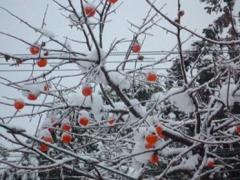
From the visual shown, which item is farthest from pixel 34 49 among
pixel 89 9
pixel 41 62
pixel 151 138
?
pixel 151 138

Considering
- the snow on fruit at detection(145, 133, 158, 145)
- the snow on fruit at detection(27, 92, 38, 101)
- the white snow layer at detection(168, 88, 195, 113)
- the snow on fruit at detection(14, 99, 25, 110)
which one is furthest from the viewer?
the white snow layer at detection(168, 88, 195, 113)

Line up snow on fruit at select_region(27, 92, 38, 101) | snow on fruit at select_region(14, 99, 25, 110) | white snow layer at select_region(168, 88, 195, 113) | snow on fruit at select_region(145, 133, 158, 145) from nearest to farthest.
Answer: snow on fruit at select_region(145, 133, 158, 145), snow on fruit at select_region(14, 99, 25, 110), snow on fruit at select_region(27, 92, 38, 101), white snow layer at select_region(168, 88, 195, 113)

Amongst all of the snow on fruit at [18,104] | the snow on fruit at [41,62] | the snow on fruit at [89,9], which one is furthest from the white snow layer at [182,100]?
the snow on fruit at [18,104]

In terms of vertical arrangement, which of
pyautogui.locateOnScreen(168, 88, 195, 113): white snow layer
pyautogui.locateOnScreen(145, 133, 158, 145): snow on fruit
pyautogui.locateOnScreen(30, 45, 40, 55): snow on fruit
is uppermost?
pyautogui.locateOnScreen(30, 45, 40, 55): snow on fruit

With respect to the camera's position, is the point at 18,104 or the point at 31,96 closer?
the point at 18,104

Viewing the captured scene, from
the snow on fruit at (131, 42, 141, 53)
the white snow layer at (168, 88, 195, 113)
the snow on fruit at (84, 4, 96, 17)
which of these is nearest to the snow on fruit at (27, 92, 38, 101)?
the snow on fruit at (84, 4, 96, 17)

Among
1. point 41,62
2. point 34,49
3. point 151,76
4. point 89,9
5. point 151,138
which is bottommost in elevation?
point 151,138

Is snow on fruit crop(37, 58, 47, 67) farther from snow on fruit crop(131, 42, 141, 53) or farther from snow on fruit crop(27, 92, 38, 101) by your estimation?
snow on fruit crop(131, 42, 141, 53)

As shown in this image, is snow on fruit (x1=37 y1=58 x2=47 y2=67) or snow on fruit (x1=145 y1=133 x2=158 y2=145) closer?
snow on fruit (x1=145 y1=133 x2=158 y2=145)

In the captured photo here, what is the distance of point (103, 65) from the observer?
2.97m

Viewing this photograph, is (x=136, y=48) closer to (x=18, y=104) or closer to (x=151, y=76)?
(x=151, y=76)

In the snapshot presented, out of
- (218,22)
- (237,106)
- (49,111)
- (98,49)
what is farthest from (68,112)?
(218,22)

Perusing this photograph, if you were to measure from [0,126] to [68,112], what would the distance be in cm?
168

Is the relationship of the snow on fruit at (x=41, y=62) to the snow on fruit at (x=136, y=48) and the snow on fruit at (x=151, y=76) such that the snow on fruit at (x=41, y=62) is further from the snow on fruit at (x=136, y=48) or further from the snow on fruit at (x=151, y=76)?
the snow on fruit at (x=151, y=76)
